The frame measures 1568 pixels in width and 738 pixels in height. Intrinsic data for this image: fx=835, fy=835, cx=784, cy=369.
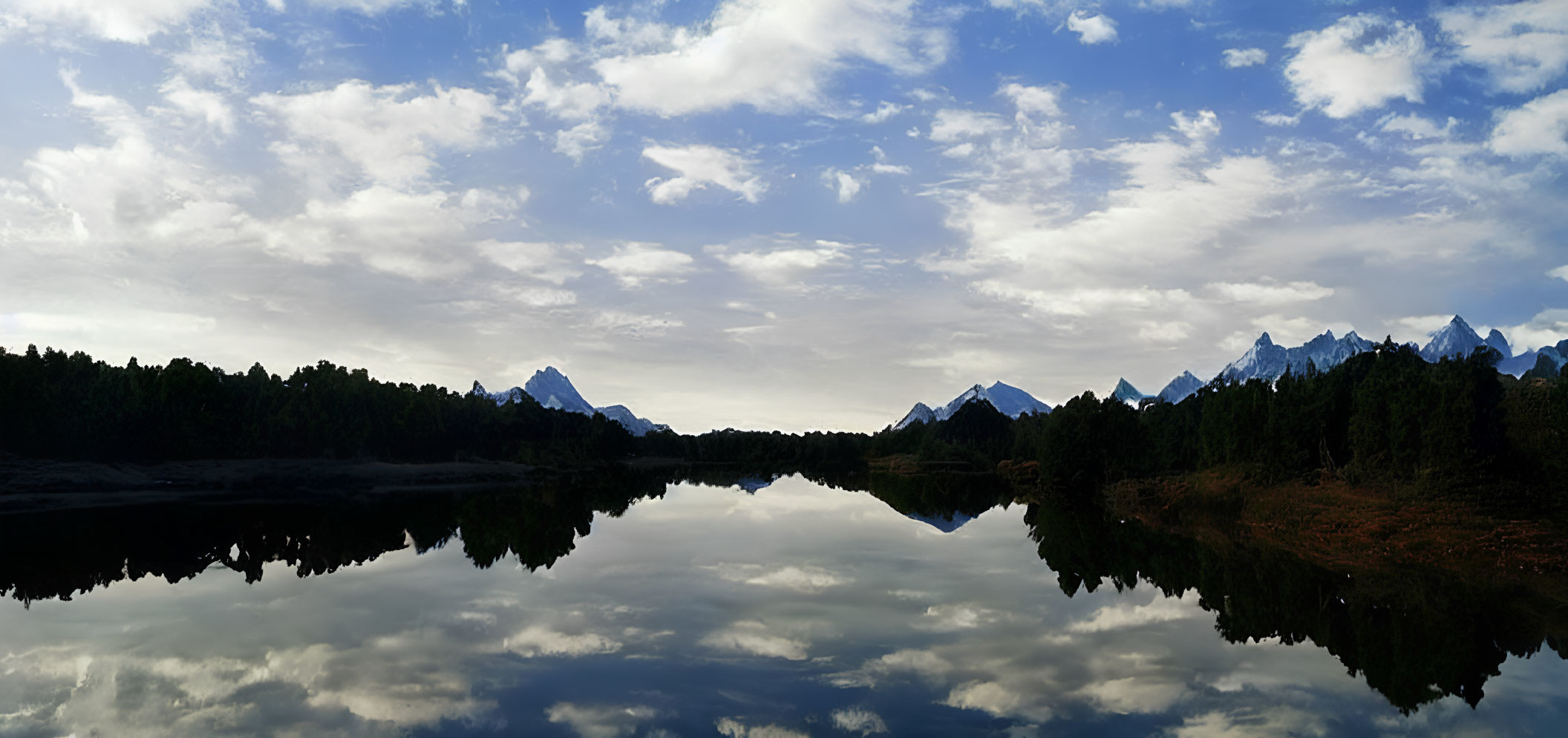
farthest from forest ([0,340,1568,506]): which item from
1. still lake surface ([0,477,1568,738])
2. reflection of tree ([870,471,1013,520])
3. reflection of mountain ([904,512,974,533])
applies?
reflection of mountain ([904,512,974,533])

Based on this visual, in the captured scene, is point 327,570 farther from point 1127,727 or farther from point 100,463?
point 100,463

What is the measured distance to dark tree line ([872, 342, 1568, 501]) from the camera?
32.5m

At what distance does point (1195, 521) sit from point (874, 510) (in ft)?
57.9

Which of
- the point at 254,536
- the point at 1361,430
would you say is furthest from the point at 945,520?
the point at 254,536

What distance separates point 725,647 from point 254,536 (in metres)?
25.9

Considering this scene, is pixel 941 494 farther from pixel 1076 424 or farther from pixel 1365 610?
pixel 1365 610

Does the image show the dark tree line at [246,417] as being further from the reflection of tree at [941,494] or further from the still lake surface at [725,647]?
the reflection of tree at [941,494]

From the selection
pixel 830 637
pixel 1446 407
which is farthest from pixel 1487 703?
pixel 1446 407

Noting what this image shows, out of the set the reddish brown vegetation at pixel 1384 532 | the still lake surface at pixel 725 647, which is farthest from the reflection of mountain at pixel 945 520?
the still lake surface at pixel 725 647

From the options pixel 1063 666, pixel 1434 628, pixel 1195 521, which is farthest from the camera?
pixel 1195 521

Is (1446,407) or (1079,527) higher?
(1446,407)

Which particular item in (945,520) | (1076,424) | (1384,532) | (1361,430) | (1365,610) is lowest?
(1365,610)

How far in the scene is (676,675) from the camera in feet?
43.2

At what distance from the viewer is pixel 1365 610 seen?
19.2m
